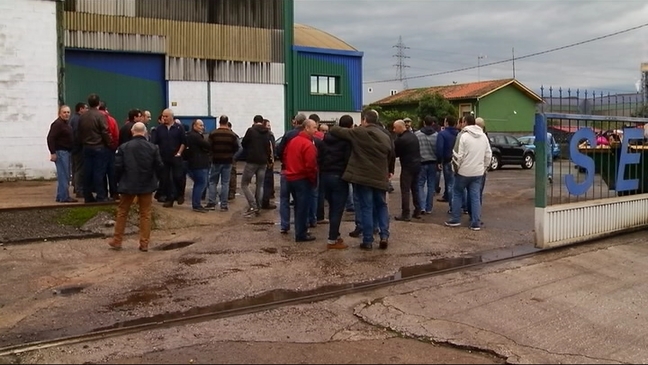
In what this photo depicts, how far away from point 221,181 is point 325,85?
26.4 m

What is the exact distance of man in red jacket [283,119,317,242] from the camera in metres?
9.71

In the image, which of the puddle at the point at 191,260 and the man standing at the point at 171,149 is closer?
the puddle at the point at 191,260

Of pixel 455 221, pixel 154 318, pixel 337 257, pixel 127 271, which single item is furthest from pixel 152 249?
pixel 455 221

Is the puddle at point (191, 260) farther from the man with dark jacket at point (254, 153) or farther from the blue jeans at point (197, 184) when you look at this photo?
the blue jeans at point (197, 184)

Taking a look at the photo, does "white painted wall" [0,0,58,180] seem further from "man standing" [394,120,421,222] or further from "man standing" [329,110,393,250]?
"man standing" [329,110,393,250]

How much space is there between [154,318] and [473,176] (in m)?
6.45

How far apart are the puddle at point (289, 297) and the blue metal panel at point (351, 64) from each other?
98.9ft

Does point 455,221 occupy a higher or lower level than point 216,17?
lower

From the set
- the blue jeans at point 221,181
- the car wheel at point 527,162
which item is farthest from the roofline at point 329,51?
the blue jeans at point 221,181

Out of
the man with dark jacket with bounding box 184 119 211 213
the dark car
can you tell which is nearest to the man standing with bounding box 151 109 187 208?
the man with dark jacket with bounding box 184 119 211 213

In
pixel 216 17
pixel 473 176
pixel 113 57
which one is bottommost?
pixel 473 176

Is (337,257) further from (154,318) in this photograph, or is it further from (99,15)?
(99,15)

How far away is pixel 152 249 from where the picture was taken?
9.60 meters

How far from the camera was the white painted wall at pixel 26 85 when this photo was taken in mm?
17625
